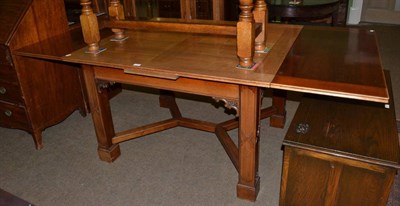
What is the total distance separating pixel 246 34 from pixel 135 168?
1.23 metres

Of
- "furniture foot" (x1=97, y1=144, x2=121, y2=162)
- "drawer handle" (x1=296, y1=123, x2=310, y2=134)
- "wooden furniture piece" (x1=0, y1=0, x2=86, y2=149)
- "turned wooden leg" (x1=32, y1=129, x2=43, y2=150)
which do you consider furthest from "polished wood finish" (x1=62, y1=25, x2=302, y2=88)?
"turned wooden leg" (x1=32, y1=129, x2=43, y2=150)

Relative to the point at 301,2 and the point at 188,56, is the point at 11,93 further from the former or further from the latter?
the point at 301,2

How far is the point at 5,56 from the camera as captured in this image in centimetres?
224

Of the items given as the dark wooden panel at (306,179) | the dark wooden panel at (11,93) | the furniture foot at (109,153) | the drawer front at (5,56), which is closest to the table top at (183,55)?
the drawer front at (5,56)

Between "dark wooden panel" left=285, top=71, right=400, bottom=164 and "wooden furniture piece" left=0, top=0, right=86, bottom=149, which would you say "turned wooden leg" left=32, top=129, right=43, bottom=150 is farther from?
"dark wooden panel" left=285, top=71, right=400, bottom=164

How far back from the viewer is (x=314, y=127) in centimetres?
170

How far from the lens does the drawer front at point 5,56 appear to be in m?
2.21

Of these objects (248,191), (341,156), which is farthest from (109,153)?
(341,156)

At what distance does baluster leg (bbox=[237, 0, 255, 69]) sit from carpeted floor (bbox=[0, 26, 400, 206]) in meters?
0.84

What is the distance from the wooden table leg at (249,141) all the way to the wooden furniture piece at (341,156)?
0.60ft

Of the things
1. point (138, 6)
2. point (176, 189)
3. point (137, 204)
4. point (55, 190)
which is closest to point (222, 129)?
point (176, 189)

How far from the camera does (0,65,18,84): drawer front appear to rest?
2.29 m

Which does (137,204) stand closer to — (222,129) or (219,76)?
(222,129)

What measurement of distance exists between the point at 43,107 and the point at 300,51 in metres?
1.80
